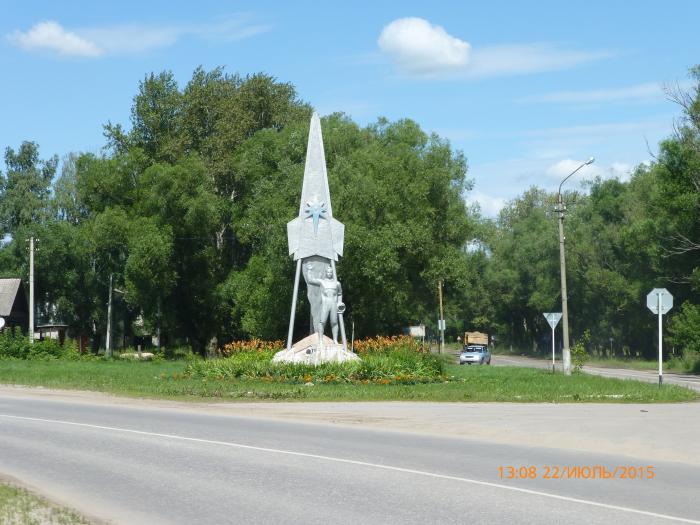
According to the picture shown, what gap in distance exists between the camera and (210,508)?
9898 mm

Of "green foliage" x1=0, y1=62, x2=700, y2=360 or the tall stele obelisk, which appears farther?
"green foliage" x1=0, y1=62, x2=700, y2=360

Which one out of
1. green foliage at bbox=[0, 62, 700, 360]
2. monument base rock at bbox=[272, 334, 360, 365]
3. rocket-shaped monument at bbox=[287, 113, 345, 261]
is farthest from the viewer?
green foliage at bbox=[0, 62, 700, 360]

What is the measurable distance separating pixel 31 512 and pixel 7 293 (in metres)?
63.2

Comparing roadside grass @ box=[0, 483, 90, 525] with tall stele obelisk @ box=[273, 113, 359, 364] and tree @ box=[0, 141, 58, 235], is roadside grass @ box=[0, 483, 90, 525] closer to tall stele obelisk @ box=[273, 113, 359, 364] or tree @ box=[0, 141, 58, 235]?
tall stele obelisk @ box=[273, 113, 359, 364]

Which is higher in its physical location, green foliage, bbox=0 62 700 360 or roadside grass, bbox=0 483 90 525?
green foliage, bbox=0 62 700 360

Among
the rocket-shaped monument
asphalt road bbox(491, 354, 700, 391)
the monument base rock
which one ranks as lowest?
asphalt road bbox(491, 354, 700, 391)

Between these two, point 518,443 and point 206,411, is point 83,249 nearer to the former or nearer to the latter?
point 206,411

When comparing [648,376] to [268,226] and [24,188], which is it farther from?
[24,188]
